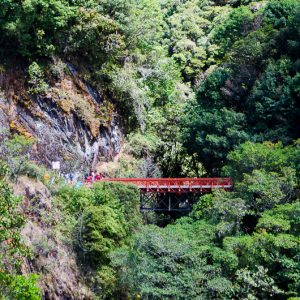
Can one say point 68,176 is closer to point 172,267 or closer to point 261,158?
point 172,267

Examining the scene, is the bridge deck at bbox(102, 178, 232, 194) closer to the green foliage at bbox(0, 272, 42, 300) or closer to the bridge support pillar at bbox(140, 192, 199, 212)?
the bridge support pillar at bbox(140, 192, 199, 212)

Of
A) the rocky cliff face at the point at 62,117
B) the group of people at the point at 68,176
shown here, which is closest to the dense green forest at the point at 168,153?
the rocky cliff face at the point at 62,117

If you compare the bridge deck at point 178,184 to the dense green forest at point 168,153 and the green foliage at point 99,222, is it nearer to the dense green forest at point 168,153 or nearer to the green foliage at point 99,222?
the dense green forest at point 168,153

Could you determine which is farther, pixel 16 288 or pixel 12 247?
pixel 12 247

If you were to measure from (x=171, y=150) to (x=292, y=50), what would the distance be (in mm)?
11215

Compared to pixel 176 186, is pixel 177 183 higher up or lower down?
higher up

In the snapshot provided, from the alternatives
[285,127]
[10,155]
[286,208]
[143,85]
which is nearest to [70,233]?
[10,155]

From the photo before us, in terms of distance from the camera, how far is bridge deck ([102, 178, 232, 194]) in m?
31.5

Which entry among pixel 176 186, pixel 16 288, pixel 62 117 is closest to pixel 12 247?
pixel 16 288

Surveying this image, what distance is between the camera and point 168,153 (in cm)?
4156

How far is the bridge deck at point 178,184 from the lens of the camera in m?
31.5

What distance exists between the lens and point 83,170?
3381 cm

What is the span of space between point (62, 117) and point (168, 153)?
1036cm

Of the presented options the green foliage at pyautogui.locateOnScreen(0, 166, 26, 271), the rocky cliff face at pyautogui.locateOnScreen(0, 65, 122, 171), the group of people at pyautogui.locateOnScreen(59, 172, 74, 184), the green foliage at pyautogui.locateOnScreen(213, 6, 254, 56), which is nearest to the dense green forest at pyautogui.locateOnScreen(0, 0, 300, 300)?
the green foliage at pyautogui.locateOnScreen(0, 166, 26, 271)
